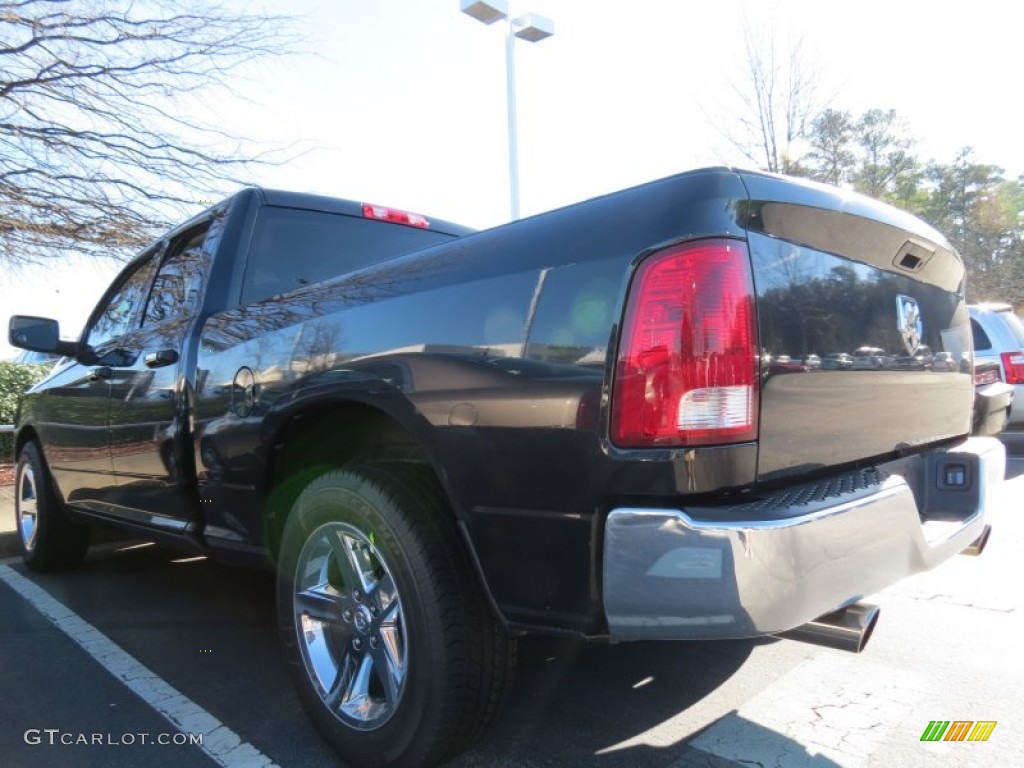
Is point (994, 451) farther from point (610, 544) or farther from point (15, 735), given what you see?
point (15, 735)

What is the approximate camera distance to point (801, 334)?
2002 mm

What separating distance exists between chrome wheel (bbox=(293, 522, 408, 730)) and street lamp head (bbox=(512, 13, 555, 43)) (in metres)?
9.68

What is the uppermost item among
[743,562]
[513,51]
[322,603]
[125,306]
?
[513,51]

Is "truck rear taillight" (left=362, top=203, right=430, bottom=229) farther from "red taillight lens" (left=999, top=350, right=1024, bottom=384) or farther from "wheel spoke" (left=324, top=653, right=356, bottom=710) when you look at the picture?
"red taillight lens" (left=999, top=350, right=1024, bottom=384)

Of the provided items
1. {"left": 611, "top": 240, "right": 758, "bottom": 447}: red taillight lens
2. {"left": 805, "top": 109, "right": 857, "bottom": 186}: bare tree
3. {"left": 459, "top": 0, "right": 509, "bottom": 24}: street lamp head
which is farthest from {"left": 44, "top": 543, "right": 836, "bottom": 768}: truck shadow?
{"left": 805, "top": 109, "right": 857, "bottom": 186}: bare tree

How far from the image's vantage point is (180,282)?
3.77 meters

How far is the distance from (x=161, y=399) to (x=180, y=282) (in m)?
0.69

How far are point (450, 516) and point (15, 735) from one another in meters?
1.85

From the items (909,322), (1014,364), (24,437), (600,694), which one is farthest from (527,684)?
(1014,364)

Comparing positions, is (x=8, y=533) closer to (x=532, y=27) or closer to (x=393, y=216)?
(x=393, y=216)

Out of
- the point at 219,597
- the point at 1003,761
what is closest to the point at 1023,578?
the point at 1003,761

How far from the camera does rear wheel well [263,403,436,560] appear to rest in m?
2.45

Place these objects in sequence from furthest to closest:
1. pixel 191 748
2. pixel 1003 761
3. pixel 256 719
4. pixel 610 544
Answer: pixel 256 719 < pixel 191 748 < pixel 1003 761 < pixel 610 544

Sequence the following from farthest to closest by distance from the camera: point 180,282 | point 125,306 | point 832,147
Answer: point 832,147 < point 125,306 < point 180,282
